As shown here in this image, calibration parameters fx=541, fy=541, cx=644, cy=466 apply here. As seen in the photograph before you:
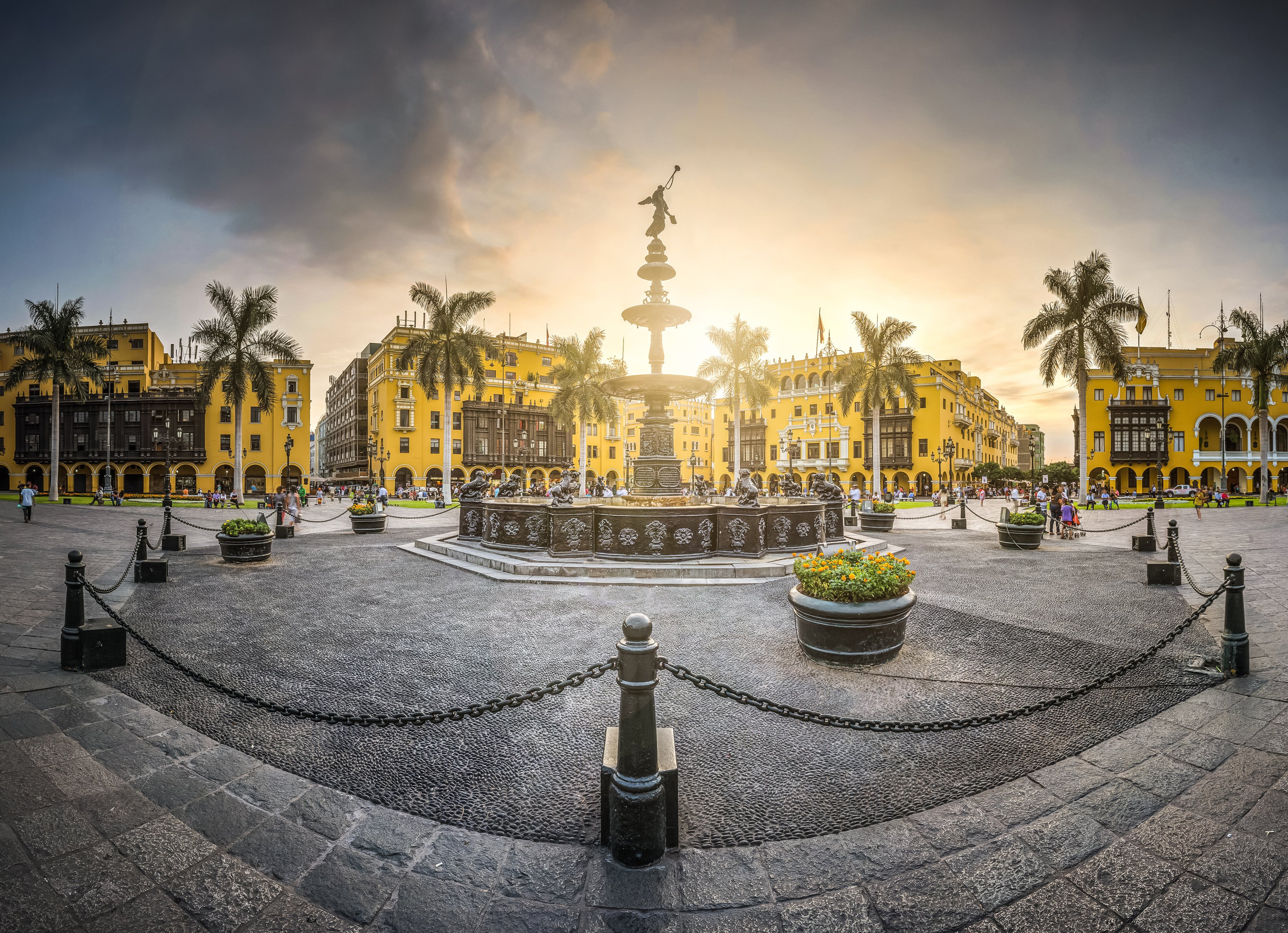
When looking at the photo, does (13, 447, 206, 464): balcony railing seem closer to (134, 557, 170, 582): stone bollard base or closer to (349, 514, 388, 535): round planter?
(349, 514, 388, 535): round planter

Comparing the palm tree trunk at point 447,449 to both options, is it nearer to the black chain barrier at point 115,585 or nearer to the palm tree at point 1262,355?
the black chain barrier at point 115,585

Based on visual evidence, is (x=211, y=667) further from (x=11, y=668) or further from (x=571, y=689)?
(x=571, y=689)

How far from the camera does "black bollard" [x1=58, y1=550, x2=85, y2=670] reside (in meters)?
5.32

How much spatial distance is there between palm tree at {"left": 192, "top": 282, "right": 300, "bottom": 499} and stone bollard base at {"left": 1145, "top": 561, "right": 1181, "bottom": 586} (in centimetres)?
4001

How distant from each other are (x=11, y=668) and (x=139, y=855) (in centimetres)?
429

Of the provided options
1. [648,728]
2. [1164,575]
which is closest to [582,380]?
[1164,575]

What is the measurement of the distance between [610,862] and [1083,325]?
3942 cm

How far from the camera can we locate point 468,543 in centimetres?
1419

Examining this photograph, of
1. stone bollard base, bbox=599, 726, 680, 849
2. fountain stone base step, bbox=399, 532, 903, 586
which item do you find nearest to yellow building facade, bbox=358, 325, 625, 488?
fountain stone base step, bbox=399, 532, 903, 586

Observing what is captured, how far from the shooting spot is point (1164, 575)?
9.80 m

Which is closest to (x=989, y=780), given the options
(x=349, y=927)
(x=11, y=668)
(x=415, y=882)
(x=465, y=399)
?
(x=415, y=882)

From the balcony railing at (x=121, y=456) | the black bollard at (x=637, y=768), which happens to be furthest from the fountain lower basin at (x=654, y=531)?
the balcony railing at (x=121, y=456)

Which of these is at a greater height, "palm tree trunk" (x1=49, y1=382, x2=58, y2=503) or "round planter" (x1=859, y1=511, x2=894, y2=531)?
"palm tree trunk" (x1=49, y1=382, x2=58, y2=503)

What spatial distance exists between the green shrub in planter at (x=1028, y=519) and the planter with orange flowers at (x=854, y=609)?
1192 cm
